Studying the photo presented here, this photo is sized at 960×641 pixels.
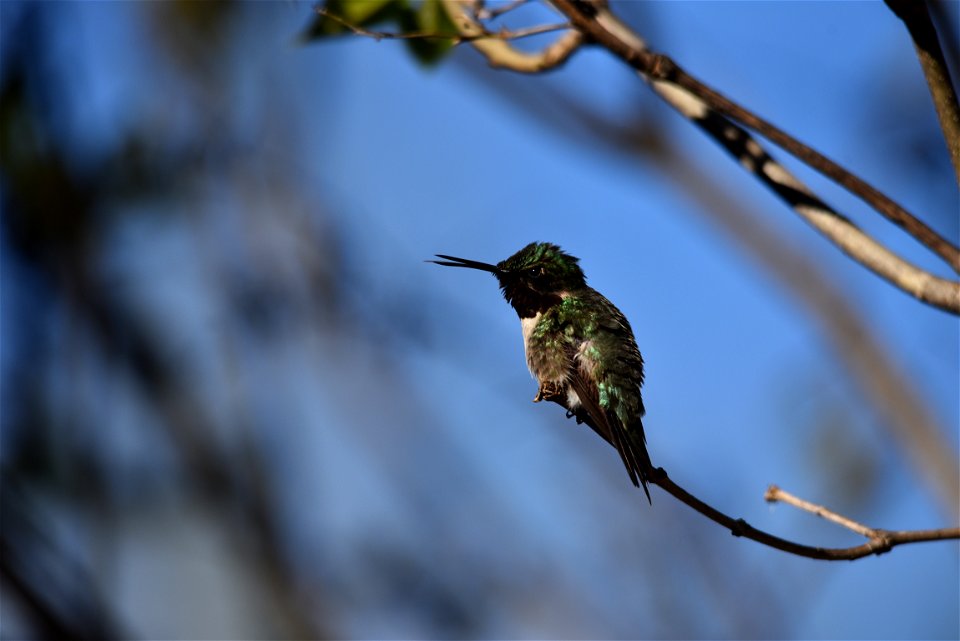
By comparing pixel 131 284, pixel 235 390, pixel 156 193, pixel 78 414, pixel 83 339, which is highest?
pixel 156 193

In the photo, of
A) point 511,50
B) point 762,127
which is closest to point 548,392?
point 511,50

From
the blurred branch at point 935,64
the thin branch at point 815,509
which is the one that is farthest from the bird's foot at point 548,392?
the blurred branch at point 935,64

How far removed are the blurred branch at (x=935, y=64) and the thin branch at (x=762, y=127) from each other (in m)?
0.15

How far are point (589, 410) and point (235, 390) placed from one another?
333 centimetres

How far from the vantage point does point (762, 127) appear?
7.63 feet

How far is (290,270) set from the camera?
824 cm

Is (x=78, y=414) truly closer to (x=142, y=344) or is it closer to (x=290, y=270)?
(x=142, y=344)

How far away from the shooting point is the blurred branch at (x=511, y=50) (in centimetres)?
335

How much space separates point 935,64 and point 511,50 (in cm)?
167

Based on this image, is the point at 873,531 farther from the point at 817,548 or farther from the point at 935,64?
the point at 935,64

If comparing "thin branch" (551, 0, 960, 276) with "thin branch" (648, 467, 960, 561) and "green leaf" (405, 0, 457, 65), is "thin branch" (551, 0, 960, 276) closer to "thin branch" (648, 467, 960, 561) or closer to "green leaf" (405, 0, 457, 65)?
"thin branch" (648, 467, 960, 561)

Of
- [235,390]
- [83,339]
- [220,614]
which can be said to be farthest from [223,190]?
[83,339]

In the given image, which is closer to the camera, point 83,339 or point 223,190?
point 83,339

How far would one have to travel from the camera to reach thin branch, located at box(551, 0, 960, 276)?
217cm
